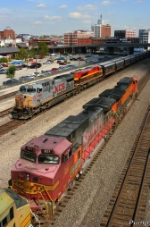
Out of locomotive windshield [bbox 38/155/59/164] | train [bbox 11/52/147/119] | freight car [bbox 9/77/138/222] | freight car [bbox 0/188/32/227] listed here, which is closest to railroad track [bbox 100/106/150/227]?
freight car [bbox 9/77/138/222]

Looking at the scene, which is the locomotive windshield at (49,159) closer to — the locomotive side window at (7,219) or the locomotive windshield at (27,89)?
the locomotive side window at (7,219)

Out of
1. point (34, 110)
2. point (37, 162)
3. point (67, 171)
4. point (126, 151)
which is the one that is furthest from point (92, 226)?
point (34, 110)

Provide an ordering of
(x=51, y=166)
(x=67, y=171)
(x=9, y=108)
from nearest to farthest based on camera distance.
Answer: (x=51, y=166) < (x=67, y=171) < (x=9, y=108)

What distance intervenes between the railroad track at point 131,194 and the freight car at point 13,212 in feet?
11.6

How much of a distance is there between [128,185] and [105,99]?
8618 millimetres

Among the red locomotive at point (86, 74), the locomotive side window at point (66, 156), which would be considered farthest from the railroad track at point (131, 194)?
the red locomotive at point (86, 74)

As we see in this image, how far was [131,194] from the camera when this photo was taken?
13.0m

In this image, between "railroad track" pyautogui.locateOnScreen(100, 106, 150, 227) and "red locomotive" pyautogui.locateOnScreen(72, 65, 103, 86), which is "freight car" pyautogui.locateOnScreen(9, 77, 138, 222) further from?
"red locomotive" pyautogui.locateOnScreen(72, 65, 103, 86)

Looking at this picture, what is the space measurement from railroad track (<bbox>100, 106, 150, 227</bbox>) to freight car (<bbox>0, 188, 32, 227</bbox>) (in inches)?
139

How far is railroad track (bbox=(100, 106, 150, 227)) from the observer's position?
434 inches

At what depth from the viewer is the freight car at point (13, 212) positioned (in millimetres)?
7875

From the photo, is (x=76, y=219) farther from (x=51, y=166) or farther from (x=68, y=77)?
(x=68, y=77)

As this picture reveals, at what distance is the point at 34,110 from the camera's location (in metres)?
25.8

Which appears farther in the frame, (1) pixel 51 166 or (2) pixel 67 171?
(2) pixel 67 171
